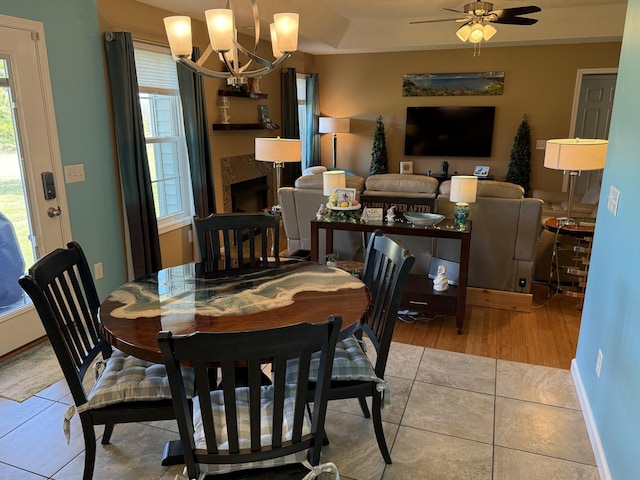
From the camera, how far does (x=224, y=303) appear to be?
1932mm

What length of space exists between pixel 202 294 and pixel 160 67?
2.92m

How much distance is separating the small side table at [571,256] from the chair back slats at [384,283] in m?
2.26

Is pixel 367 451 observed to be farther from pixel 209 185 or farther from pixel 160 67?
pixel 160 67

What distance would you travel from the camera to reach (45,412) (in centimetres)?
242

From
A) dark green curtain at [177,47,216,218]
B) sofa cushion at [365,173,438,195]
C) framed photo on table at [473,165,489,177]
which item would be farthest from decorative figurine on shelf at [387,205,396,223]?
framed photo on table at [473,165,489,177]

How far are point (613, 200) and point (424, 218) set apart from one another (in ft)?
4.42

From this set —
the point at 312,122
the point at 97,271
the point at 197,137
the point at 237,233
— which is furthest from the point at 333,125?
the point at 237,233

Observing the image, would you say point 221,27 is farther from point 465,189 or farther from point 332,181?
point 465,189

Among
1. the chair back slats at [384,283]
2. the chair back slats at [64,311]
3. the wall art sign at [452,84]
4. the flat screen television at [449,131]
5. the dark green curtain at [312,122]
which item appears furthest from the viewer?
the dark green curtain at [312,122]

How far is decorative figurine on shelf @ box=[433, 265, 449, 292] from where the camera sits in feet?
11.4

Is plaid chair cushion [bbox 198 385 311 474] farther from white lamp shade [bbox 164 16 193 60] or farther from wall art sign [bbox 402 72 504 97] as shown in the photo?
wall art sign [bbox 402 72 504 97]

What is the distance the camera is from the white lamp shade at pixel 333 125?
7.50 m

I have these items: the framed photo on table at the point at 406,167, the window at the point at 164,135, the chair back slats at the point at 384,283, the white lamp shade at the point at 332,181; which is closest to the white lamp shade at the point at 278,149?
the white lamp shade at the point at 332,181

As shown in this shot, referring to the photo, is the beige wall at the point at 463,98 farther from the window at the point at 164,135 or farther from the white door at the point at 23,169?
the white door at the point at 23,169
